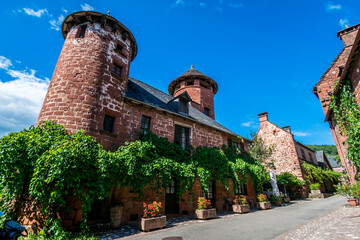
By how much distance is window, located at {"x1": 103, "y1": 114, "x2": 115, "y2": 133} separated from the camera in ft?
28.3

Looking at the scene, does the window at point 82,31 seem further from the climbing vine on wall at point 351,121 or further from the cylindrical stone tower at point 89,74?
the climbing vine on wall at point 351,121

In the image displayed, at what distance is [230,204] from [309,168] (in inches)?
645

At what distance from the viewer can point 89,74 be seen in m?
8.75

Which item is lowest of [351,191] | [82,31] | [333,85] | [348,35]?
[351,191]

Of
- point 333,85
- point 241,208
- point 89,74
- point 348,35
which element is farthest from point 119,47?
point 348,35

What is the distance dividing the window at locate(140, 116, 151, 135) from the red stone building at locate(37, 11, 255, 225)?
0.06 m

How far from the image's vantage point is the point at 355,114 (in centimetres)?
680

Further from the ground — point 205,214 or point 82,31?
point 82,31

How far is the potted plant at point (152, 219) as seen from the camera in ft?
21.5

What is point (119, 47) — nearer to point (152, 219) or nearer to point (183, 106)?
point (183, 106)

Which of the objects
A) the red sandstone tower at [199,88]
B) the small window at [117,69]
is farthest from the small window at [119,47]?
the red sandstone tower at [199,88]

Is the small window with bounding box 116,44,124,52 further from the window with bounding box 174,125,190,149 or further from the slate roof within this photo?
the window with bounding box 174,125,190,149

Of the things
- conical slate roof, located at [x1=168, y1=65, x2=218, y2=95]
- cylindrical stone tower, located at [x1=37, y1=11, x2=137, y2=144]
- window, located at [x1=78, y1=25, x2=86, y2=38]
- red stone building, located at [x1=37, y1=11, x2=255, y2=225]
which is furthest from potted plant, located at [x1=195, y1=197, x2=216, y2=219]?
conical slate roof, located at [x1=168, y1=65, x2=218, y2=95]

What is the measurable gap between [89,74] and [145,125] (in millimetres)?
3923
